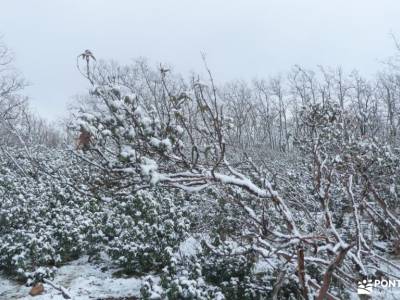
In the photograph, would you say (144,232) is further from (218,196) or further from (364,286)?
(364,286)

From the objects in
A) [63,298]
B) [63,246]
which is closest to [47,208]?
[63,246]

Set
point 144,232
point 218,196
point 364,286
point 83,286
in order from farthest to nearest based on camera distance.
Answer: point 144,232
point 83,286
point 218,196
point 364,286

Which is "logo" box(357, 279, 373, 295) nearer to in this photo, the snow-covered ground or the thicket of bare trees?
the thicket of bare trees

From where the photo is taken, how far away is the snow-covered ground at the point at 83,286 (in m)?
6.50

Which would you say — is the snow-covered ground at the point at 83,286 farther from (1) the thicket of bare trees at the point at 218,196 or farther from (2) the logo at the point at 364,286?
(2) the logo at the point at 364,286

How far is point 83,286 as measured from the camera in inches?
273

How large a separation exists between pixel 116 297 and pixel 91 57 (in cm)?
518

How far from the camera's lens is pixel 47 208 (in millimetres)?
9531

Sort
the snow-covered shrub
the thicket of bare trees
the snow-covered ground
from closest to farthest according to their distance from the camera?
1. the thicket of bare trees
2. the snow-covered ground
3. the snow-covered shrub

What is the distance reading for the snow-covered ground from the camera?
21.3 feet

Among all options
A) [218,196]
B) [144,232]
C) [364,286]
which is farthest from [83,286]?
[364,286]

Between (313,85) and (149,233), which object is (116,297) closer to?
(149,233)

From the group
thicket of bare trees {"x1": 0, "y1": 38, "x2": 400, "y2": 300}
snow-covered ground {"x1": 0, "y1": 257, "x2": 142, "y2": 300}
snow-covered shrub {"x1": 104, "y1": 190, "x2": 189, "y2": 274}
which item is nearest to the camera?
thicket of bare trees {"x1": 0, "y1": 38, "x2": 400, "y2": 300}

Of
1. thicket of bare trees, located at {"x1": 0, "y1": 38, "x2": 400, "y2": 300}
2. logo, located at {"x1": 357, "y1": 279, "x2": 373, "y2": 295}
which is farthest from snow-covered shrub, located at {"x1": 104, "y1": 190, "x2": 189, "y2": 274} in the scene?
logo, located at {"x1": 357, "y1": 279, "x2": 373, "y2": 295}
